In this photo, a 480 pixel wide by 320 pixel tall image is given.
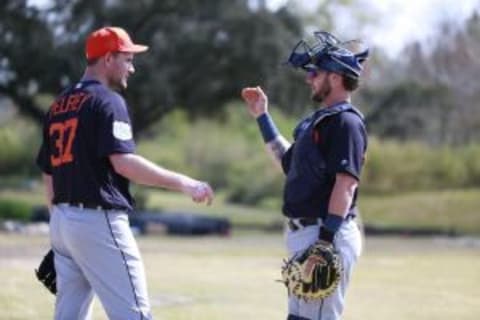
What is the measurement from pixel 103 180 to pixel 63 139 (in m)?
0.35

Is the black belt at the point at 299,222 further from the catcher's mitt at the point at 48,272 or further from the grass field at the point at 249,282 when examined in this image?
the grass field at the point at 249,282

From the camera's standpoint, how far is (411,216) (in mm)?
38719

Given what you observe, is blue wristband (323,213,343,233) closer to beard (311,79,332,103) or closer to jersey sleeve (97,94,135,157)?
beard (311,79,332,103)

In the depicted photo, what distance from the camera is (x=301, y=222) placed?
18.9 ft

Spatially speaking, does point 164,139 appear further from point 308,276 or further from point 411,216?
point 308,276

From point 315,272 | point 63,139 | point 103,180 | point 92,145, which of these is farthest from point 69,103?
point 315,272

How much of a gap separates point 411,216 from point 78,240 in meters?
33.8

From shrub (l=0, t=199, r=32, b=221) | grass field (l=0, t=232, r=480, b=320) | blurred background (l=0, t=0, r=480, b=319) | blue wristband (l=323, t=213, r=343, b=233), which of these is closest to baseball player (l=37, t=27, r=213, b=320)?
blue wristband (l=323, t=213, r=343, b=233)

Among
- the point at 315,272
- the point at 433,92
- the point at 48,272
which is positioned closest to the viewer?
the point at 315,272

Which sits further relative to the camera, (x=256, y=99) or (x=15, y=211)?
(x=15, y=211)

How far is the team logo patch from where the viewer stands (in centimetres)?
569

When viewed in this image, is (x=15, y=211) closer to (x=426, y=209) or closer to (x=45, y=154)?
(x=426, y=209)

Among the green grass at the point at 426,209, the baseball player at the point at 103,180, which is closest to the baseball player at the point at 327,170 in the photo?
the baseball player at the point at 103,180

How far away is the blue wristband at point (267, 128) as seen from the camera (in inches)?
257
